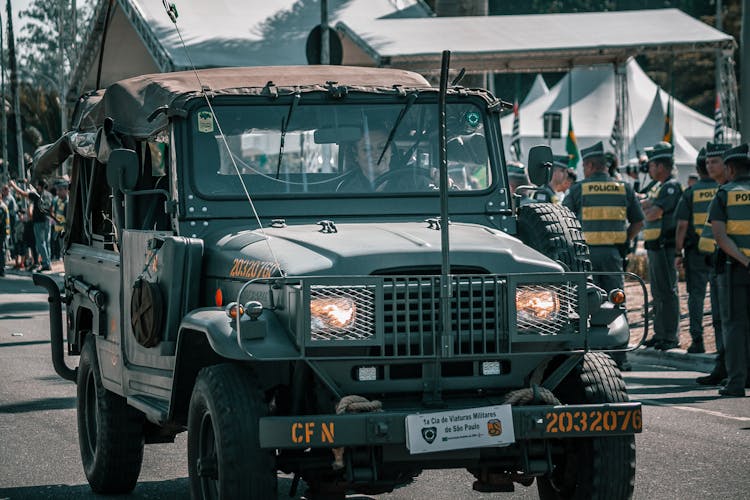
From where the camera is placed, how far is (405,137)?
7.55 metres

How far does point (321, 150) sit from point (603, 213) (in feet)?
22.8

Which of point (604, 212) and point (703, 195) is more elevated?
point (703, 195)

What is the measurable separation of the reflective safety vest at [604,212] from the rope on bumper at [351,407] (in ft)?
27.5

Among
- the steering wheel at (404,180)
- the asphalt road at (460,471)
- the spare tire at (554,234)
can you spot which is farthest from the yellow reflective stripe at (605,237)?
the steering wheel at (404,180)

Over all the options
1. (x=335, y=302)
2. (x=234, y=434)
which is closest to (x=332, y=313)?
(x=335, y=302)

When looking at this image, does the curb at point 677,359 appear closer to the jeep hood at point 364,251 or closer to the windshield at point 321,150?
the windshield at point 321,150

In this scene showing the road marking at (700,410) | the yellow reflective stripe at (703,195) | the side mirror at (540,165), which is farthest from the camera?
the yellow reflective stripe at (703,195)

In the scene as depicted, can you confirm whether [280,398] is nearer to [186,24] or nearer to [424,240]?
[424,240]

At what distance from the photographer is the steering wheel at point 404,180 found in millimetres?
7469

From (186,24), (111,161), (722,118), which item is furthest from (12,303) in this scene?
(111,161)

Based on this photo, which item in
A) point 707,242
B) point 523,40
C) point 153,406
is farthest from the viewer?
point 523,40

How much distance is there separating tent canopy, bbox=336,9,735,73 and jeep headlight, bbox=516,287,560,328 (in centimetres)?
1825

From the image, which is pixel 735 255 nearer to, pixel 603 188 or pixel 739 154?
pixel 739 154

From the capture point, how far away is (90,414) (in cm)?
864
